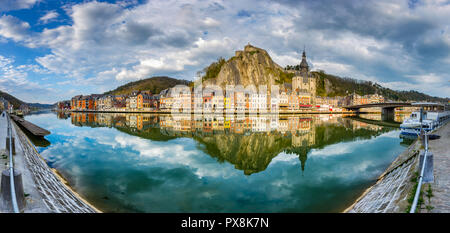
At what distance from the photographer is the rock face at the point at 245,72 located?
372ft

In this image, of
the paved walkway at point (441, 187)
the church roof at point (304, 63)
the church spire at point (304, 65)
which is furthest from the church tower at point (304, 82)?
the paved walkway at point (441, 187)

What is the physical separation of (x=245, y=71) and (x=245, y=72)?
628 millimetres

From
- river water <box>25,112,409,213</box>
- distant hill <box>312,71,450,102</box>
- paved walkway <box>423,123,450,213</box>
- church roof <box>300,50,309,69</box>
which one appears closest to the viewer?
paved walkway <box>423,123,450,213</box>

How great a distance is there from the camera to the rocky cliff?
113812 mm

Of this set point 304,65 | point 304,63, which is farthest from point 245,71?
point 304,63

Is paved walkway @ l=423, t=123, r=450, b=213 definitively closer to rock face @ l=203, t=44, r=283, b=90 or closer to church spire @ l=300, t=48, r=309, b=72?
rock face @ l=203, t=44, r=283, b=90

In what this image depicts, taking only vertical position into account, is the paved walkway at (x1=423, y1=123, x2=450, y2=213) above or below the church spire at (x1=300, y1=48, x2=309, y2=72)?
below

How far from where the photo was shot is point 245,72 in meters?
118

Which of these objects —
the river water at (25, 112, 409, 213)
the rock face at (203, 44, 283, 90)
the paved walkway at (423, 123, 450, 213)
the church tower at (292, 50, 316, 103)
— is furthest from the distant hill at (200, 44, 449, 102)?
the paved walkway at (423, 123, 450, 213)

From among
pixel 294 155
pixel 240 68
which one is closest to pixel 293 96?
pixel 240 68

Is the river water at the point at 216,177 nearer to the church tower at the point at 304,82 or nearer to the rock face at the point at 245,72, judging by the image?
the rock face at the point at 245,72

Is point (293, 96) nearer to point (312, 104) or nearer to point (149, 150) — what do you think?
point (312, 104)

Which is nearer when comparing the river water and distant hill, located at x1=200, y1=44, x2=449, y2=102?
the river water
